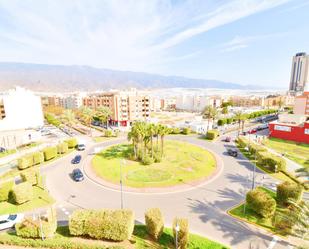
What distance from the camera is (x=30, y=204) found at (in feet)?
76.1

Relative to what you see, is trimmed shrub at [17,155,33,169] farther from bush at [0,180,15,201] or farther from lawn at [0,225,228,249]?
lawn at [0,225,228,249]

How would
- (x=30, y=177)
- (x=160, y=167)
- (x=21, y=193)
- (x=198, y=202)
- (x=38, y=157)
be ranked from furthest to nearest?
(x=38, y=157) < (x=160, y=167) < (x=30, y=177) < (x=198, y=202) < (x=21, y=193)

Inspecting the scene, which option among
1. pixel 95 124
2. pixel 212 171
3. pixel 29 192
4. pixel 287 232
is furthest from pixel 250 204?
pixel 95 124


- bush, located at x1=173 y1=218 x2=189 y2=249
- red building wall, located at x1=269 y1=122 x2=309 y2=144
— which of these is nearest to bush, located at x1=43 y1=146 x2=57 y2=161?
bush, located at x1=173 y1=218 x2=189 y2=249

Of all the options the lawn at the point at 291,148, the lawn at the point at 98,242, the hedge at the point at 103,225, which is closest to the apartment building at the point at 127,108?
the lawn at the point at 291,148

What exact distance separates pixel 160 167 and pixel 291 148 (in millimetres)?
35284

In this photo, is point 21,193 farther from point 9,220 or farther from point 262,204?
point 262,204

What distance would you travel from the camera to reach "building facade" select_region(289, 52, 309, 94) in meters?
187

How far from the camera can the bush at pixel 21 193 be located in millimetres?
22656

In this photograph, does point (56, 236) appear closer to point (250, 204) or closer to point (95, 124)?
point (250, 204)

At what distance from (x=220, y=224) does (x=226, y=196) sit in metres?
6.17

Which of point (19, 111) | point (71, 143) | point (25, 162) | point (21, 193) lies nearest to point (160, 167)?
point (21, 193)

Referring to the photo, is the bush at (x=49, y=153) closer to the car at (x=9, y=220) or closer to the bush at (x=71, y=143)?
the bush at (x=71, y=143)

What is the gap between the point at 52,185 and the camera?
92.1 feet
